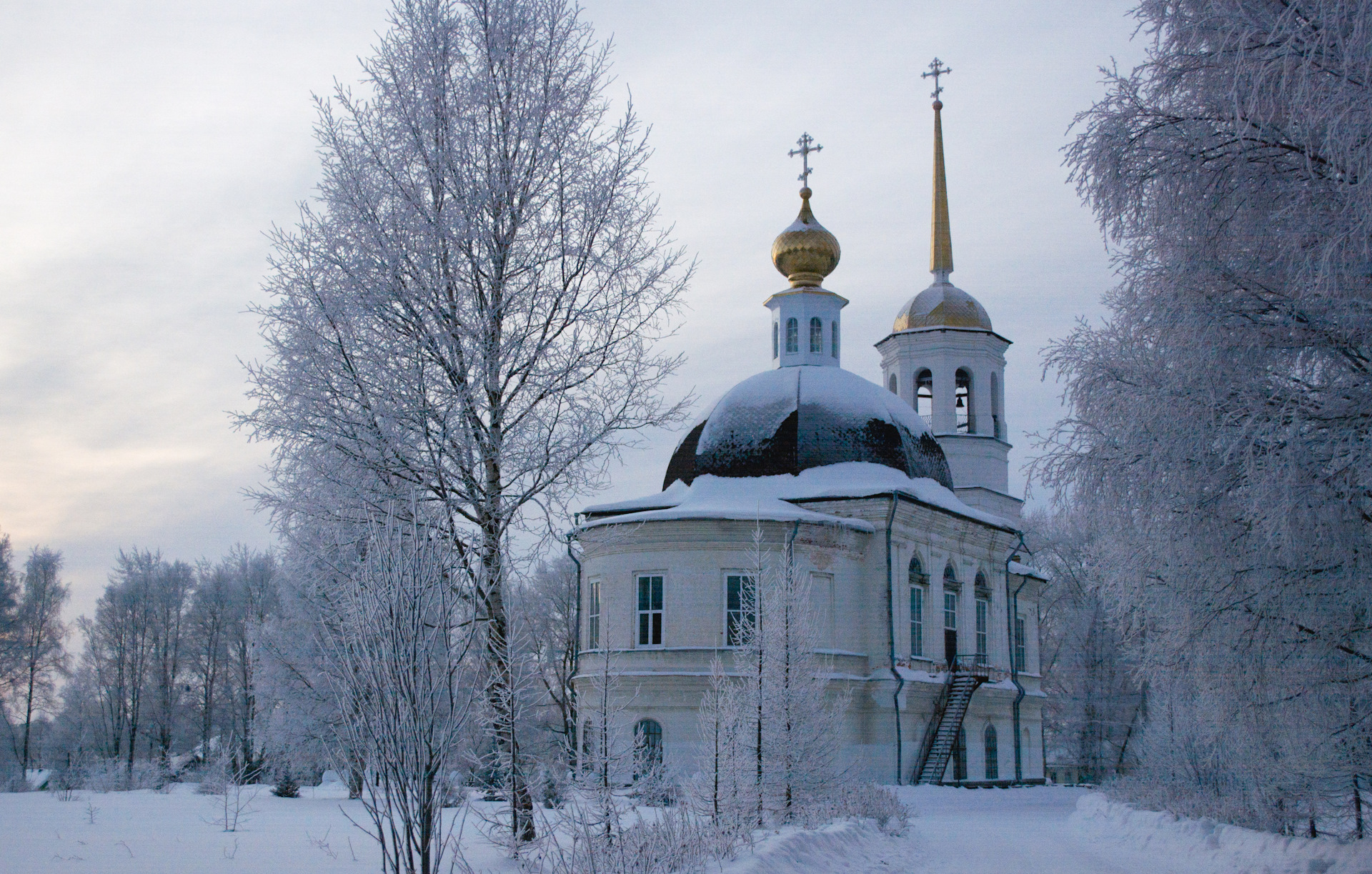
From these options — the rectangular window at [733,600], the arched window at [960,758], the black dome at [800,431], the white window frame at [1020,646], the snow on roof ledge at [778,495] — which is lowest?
the arched window at [960,758]

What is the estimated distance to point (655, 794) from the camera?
40.6 ft

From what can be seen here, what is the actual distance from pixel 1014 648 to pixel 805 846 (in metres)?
22.7

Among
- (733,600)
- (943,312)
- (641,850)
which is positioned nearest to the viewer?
(641,850)

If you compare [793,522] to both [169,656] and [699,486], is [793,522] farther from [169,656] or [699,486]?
[169,656]

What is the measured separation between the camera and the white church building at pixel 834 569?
983 inches

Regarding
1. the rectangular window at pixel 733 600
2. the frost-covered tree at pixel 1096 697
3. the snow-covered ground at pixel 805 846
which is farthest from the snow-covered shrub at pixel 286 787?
the frost-covered tree at pixel 1096 697

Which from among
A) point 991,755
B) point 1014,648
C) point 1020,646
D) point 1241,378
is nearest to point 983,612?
point 1014,648

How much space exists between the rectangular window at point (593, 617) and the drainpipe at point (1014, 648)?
1182 cm

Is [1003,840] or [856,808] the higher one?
[856,808]

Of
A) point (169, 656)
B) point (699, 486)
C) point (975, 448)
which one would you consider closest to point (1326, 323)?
point (699, 486)

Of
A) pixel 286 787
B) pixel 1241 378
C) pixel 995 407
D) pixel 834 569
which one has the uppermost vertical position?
pixel 995 407

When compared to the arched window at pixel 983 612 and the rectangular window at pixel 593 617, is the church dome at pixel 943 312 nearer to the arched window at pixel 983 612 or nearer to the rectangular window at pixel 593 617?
the arched window at pixel 983 612

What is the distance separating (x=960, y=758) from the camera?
2836 cm

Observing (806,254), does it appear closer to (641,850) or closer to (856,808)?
(856,808)
